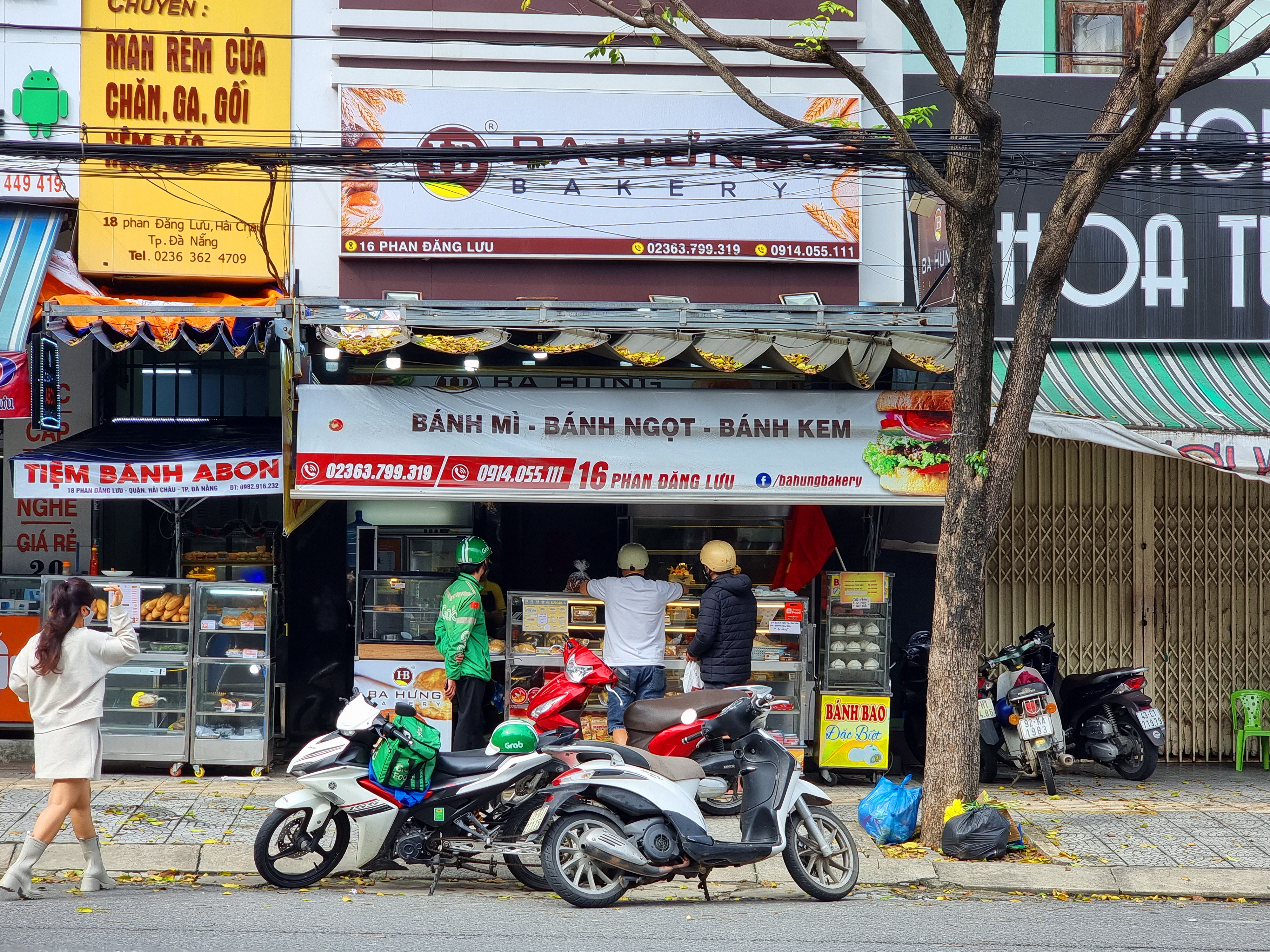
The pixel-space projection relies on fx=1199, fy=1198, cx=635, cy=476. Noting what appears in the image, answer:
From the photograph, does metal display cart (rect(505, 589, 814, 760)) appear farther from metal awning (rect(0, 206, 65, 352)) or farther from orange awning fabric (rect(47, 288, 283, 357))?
metal awning (rect(0, 206, 65, 352))

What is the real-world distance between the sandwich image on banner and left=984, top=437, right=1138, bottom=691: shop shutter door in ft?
7.29

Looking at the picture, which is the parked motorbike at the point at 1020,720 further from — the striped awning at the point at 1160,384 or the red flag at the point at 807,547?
the striped awning at the point at 1160,384

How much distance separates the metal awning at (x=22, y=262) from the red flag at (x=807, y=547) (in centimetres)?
609

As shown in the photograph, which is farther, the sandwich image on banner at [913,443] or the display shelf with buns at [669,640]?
the display shelf with buns at [669,640]

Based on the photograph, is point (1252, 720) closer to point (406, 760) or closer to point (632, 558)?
point (632, 558)

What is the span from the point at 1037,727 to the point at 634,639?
312 cm

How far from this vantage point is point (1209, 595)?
11203 millimetres

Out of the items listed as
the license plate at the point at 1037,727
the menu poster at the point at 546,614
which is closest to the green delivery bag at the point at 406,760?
the menu poster at the point at 546,614

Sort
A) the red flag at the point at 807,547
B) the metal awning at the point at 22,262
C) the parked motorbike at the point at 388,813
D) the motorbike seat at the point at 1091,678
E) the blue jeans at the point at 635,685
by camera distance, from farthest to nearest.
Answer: the red flag at the point at 807,547
the motorbike seat at the point at 1091,678
the blue jeans at the point at 635,685
the metal awning at the point at 22,262
the parked motorbike at the point at 388,813

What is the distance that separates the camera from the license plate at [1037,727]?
904cm

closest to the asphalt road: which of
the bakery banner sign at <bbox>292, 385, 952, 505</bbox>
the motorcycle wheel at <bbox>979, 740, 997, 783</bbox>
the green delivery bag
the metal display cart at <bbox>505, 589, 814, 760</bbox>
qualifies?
the green delivery bag

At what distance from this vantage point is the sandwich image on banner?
9258mm

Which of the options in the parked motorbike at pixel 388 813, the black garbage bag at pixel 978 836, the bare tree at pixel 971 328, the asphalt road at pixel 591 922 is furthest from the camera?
the bare tree at pixel 971 328

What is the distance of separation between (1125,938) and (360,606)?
20.5ft
